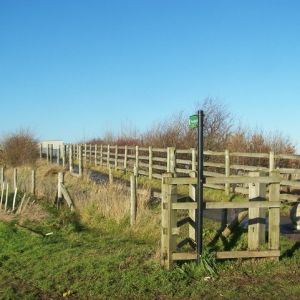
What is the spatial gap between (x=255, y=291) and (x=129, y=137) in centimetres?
3853

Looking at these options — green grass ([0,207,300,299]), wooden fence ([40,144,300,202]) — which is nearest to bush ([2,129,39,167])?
wooden fence ([40,144,300,202])

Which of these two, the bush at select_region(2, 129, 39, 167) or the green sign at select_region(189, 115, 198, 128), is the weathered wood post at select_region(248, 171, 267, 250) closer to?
the green sign at select_region(189, 115, 198, 128)

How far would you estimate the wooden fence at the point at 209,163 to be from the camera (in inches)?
634

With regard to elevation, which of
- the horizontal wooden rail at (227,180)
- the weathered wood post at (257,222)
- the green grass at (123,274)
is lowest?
the green grass at (123,274)

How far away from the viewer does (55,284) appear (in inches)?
281

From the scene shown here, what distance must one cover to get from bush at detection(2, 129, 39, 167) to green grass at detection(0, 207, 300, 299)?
31.0m

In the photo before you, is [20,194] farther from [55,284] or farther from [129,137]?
[129,137]

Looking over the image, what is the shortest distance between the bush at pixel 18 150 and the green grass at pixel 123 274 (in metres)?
31.0

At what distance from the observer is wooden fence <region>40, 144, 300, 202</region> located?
16.1m

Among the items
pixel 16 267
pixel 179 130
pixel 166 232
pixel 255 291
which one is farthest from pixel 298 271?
pixel 179 130

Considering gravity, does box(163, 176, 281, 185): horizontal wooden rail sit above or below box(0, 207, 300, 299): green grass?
above

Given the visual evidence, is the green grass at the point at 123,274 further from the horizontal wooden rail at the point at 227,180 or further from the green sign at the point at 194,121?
the green sign at the point at 194,121

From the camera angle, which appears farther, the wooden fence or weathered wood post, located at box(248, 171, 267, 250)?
the wooden fence

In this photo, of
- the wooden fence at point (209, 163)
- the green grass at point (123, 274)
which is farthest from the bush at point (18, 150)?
the green grass at point (123, 274)
